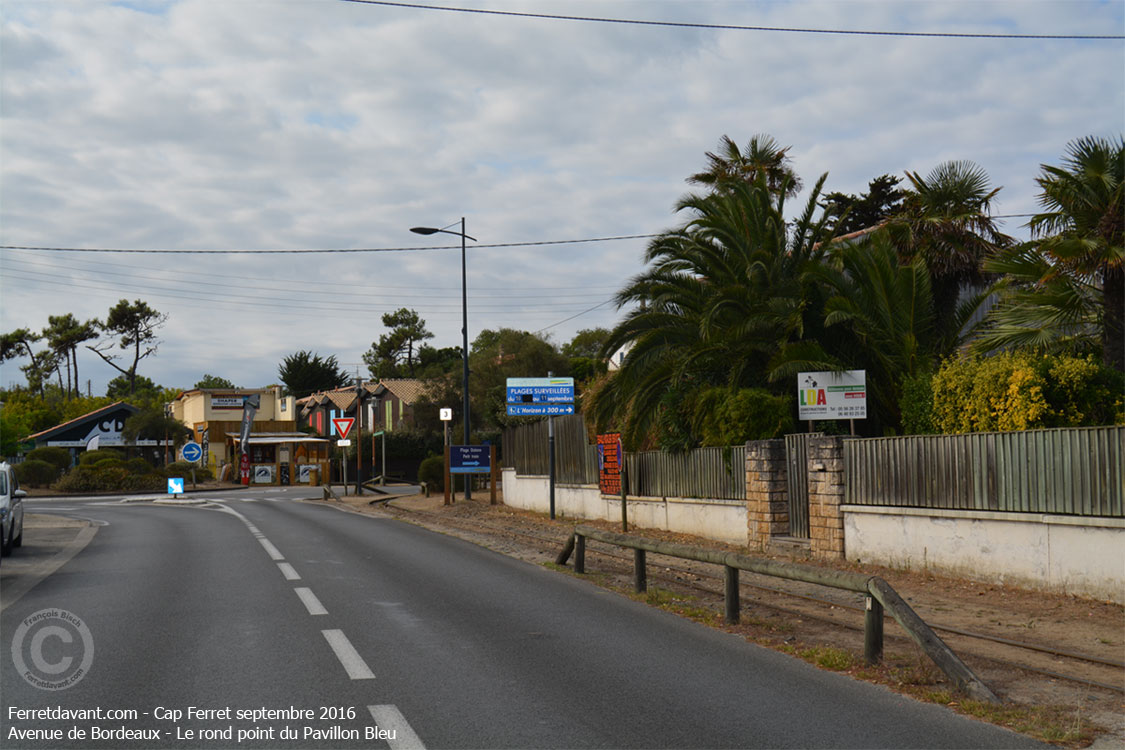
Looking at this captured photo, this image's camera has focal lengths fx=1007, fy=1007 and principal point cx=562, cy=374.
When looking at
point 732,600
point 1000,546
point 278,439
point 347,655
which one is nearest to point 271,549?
point 347,655

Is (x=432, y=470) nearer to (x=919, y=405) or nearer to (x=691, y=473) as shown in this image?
(x=691, y=473)

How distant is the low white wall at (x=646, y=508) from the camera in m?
19.9

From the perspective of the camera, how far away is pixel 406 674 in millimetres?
7934

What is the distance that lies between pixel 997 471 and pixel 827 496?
3615 mm

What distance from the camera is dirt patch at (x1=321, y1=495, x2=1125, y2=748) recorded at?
7.14m

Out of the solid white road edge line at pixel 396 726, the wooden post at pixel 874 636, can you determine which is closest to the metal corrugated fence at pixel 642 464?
the wooden post at pixel 874 636

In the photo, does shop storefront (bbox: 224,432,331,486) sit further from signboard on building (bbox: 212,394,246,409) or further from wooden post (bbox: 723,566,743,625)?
wooden post (bbox: 723,566,743,625)

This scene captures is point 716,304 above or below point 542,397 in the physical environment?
above

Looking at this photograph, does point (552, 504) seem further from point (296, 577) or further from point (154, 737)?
point (154, 737)

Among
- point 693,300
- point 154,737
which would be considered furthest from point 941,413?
point 154,737

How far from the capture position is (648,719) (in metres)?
6.68

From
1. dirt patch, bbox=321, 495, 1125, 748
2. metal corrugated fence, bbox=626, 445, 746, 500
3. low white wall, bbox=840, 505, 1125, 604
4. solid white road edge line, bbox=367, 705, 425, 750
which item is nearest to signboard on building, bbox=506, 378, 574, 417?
metal corrugated fence, bbox=626, 445, 746, 500

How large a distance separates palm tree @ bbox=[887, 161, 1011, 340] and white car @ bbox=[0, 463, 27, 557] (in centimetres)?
1907

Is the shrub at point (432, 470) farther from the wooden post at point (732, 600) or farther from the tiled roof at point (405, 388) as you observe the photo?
the wooden post at point (732, 600)
